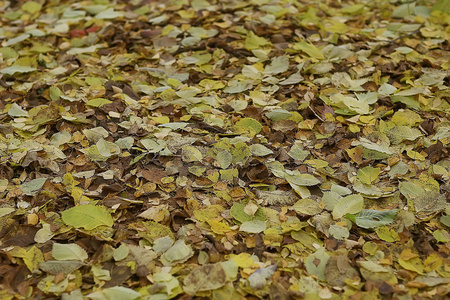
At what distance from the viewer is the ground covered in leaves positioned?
4.30ft

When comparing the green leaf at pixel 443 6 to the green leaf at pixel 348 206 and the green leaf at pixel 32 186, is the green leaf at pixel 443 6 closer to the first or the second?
the green leaf at pixel 348 206

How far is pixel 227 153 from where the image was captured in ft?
5.53

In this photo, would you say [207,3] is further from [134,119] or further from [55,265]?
[55,265]

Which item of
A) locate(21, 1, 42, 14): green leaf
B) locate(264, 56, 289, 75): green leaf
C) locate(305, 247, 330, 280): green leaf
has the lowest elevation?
locate(305, 247, 330, 280): green leaf

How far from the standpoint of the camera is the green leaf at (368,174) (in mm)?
1595

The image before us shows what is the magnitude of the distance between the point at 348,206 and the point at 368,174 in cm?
18

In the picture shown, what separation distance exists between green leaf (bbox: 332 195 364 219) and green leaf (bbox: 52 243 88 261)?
725 millimetres

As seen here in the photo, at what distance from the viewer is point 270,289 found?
1257 millimetres

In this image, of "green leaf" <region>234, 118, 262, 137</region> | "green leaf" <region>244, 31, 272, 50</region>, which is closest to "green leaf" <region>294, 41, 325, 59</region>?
"green leaf" <region>244, 31, 272, 50</region>

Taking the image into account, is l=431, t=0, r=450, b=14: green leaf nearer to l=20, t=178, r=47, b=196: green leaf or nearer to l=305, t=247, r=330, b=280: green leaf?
l=305, t=247, r=330, b=280: green leaf

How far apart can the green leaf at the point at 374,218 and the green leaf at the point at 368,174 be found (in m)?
0.15

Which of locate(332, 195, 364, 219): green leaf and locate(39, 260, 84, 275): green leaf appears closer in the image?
locate(39, 260, 84, 275): green leaf

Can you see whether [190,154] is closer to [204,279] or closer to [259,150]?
[259,150]

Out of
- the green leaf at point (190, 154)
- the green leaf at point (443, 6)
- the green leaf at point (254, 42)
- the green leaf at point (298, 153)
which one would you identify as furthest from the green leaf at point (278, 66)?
the green leaf at point (443, 6)
